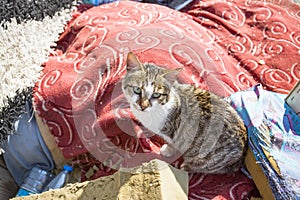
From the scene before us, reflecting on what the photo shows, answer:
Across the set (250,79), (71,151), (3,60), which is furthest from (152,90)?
(3,60)

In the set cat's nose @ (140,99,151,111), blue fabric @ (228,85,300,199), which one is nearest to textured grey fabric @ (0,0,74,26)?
cat's nose @ (140,99,151,111)

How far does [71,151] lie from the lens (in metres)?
1.49

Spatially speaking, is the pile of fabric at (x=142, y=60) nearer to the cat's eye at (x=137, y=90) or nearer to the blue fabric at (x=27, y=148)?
the blue fabric at (x=27, y=148)

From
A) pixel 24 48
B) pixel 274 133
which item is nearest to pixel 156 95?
pixel 274 133

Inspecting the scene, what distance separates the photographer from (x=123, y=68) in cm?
149

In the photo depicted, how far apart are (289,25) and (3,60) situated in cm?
135

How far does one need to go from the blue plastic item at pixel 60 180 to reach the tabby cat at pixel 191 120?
0.40m

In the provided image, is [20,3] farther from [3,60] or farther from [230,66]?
[230,66]

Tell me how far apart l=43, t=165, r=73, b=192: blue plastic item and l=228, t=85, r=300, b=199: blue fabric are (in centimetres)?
69

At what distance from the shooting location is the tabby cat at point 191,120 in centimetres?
125

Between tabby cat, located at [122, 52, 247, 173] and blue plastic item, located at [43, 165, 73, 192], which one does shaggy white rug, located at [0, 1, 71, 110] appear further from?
tabby cat, located at [122, 52, 247, 173]

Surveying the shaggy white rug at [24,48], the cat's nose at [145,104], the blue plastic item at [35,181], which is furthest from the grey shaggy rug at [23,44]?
the cat's nose at [145,104]

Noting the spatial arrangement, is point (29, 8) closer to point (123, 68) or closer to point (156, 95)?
point (123, 68)

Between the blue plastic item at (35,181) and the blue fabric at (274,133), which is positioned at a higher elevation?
the blue fabric at (274,133)
